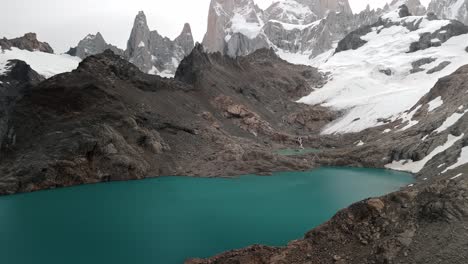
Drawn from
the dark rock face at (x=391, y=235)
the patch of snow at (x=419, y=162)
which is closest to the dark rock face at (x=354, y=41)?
the patch of snow at (x=419, y=162)

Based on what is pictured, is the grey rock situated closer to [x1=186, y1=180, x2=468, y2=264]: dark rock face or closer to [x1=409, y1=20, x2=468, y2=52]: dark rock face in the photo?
[x1=409, y1=20, x2=468, y2=52]: dark rock face

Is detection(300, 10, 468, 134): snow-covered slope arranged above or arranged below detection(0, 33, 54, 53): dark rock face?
below

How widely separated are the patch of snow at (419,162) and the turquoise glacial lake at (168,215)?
6.99ft

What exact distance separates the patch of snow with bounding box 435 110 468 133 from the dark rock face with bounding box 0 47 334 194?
61.5 feet

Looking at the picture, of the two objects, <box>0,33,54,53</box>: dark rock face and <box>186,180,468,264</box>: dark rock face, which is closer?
<box>186,180,468,264</box>: dark rock face

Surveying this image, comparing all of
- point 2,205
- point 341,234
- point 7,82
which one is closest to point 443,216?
point 341,234

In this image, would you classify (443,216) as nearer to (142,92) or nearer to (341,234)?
(341,234)

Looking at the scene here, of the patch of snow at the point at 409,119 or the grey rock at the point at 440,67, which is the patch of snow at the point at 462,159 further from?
the grey rock at the point at 440,67

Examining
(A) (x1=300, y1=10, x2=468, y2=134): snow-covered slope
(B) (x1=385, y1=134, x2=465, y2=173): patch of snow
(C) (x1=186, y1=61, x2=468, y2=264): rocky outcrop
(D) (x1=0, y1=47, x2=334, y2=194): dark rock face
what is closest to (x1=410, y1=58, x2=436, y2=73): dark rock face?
(A) (x1=300, y1=10, x2=468, y2=134): snow-covered slope

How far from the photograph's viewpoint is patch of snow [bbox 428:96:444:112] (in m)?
68.5

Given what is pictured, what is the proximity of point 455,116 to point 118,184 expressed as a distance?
144 feet

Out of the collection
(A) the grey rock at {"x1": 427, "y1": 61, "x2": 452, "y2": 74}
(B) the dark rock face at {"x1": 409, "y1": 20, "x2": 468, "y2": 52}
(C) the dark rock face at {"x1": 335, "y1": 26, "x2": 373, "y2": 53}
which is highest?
(C) the dark rock face at {"x1": 335, "y1": 26, "x2": 373, "y2": 53}

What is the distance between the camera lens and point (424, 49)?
137125mm

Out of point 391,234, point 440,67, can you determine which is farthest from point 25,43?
point 391,234
